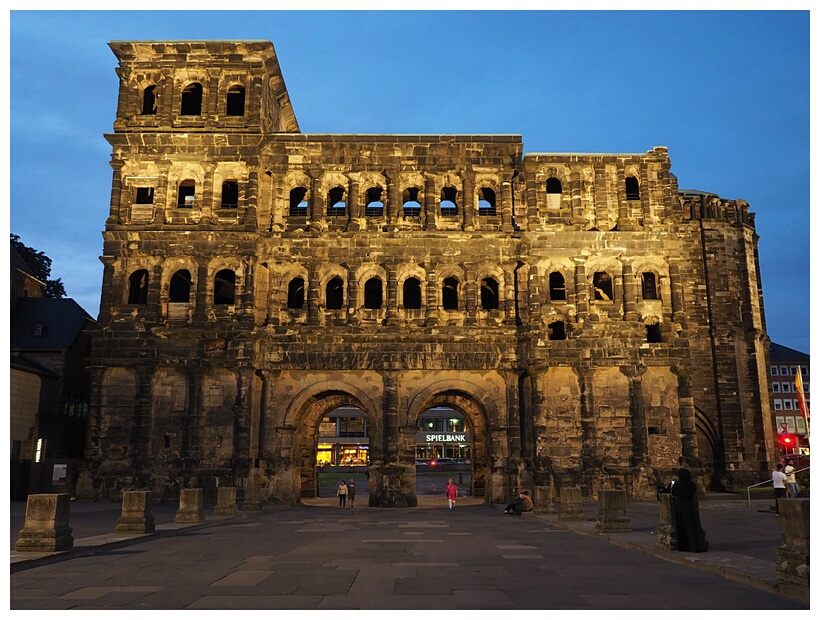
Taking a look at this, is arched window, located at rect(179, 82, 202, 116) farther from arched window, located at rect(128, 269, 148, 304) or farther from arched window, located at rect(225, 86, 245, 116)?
arched window, located at rect(128, 269, 148, 304)

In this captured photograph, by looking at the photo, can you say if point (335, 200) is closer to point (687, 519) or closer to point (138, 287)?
point (138, 287)

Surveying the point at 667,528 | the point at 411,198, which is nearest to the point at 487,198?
the point at 411,198

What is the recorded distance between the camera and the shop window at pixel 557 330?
3316cm

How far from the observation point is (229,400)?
104 ft

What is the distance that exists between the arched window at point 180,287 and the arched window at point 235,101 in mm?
8742

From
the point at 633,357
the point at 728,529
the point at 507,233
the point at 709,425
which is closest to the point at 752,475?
the point at 709,425

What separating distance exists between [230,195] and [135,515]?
21.6 metres

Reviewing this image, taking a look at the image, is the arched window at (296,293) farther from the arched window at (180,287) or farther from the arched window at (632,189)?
the arched window at (632,189)

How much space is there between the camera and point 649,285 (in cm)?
3431

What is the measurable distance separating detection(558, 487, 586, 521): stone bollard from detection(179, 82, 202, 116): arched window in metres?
26.8

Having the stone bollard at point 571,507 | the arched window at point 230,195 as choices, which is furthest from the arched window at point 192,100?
the stone bollard at point 571,507

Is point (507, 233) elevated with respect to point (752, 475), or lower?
elevated

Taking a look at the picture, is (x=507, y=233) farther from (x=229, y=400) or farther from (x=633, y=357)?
(x=229, y=400)

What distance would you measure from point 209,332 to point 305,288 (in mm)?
4958
